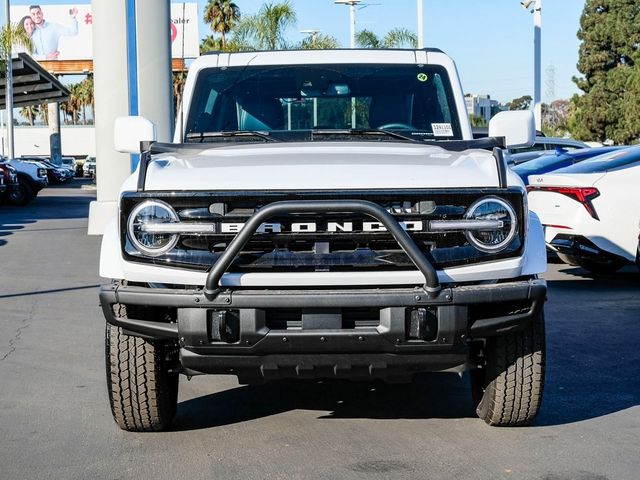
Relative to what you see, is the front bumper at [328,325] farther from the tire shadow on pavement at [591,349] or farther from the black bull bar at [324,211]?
the tire shadow on pavement at [591,349]

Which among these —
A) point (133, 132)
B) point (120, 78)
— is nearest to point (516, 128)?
point (133, 132)

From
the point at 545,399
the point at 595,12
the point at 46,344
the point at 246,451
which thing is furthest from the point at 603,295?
the point at 595,12

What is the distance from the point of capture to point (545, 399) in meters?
6.43

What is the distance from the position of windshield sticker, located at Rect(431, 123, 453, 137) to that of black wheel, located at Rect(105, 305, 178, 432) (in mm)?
2077

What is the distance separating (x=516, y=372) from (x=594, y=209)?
623 cm

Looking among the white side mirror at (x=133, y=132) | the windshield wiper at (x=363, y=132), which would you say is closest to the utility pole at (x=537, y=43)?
the windshield wiper at (x=363, y=132)

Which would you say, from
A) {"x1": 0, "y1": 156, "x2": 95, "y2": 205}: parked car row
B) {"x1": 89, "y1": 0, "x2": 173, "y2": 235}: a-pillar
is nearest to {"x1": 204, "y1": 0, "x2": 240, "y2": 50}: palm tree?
{"x1": 0, "y1": 156, "x2": 95, "y2": 205}: parked car row

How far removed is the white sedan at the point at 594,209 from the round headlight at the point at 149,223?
7.11 meters

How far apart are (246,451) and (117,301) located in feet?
3.32

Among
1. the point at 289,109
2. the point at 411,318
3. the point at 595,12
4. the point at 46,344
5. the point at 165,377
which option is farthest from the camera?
the point at 595,12

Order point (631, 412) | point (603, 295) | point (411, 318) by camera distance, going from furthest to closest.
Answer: point (603, 295) < point (631, 412) < point (411, 318)

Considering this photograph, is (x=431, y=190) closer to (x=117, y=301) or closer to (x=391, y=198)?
(x=391, y=198)

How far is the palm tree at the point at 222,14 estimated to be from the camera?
68.9 metres

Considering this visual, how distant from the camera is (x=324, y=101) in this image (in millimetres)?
6707
